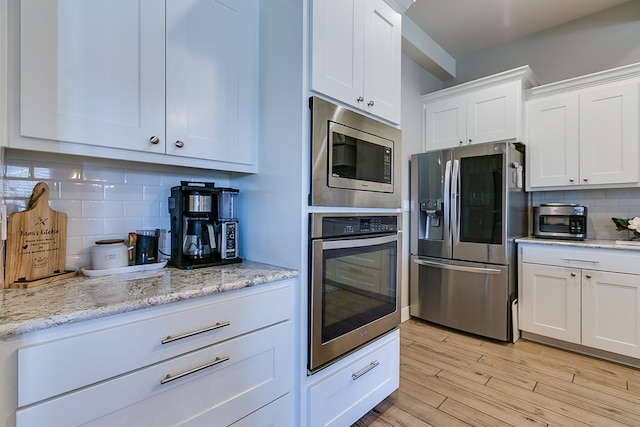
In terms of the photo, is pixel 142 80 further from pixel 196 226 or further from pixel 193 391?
pixel 193 391

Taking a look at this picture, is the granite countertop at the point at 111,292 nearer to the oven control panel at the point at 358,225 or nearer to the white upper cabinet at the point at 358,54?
the oven control panel at the point at 358,225

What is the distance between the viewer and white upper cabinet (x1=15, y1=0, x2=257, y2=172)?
41.6 inches

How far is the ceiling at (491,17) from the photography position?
8.73 feet

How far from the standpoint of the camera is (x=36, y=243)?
1186 millimetres

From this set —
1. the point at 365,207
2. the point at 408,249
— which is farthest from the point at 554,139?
the point at 365,207

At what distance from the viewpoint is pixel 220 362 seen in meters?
1.11

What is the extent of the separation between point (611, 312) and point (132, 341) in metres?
3.12

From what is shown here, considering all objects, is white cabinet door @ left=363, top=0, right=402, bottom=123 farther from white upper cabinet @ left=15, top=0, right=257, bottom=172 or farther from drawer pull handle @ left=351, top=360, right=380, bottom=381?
drawer pull handle @ left=351, top=360, right=380, bottom=381

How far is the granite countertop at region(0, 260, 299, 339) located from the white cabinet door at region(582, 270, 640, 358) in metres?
2.49

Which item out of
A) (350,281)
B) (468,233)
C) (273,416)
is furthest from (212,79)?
(468,233)

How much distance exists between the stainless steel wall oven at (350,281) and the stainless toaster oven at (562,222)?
1.80m

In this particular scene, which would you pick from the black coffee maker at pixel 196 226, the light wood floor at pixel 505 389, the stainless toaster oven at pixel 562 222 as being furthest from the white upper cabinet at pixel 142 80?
the stainless toaster oven at pixel 562 222

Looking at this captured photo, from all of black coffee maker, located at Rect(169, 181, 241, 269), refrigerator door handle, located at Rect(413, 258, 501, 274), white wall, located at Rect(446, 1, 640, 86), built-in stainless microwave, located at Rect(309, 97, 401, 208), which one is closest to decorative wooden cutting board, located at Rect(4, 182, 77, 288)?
black coffee maker, located at Rect(169, 181, 241, 269)

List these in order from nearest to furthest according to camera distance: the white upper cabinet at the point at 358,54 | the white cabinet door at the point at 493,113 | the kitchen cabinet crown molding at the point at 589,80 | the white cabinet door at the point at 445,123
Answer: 1. the white upper cabinet at the point at 358,54
2. the kitchen cabinet crown molding at the point at 589,80
3. the white cabinet door at the point at 493,113
4. the white cabinet door at the point at 445,123
